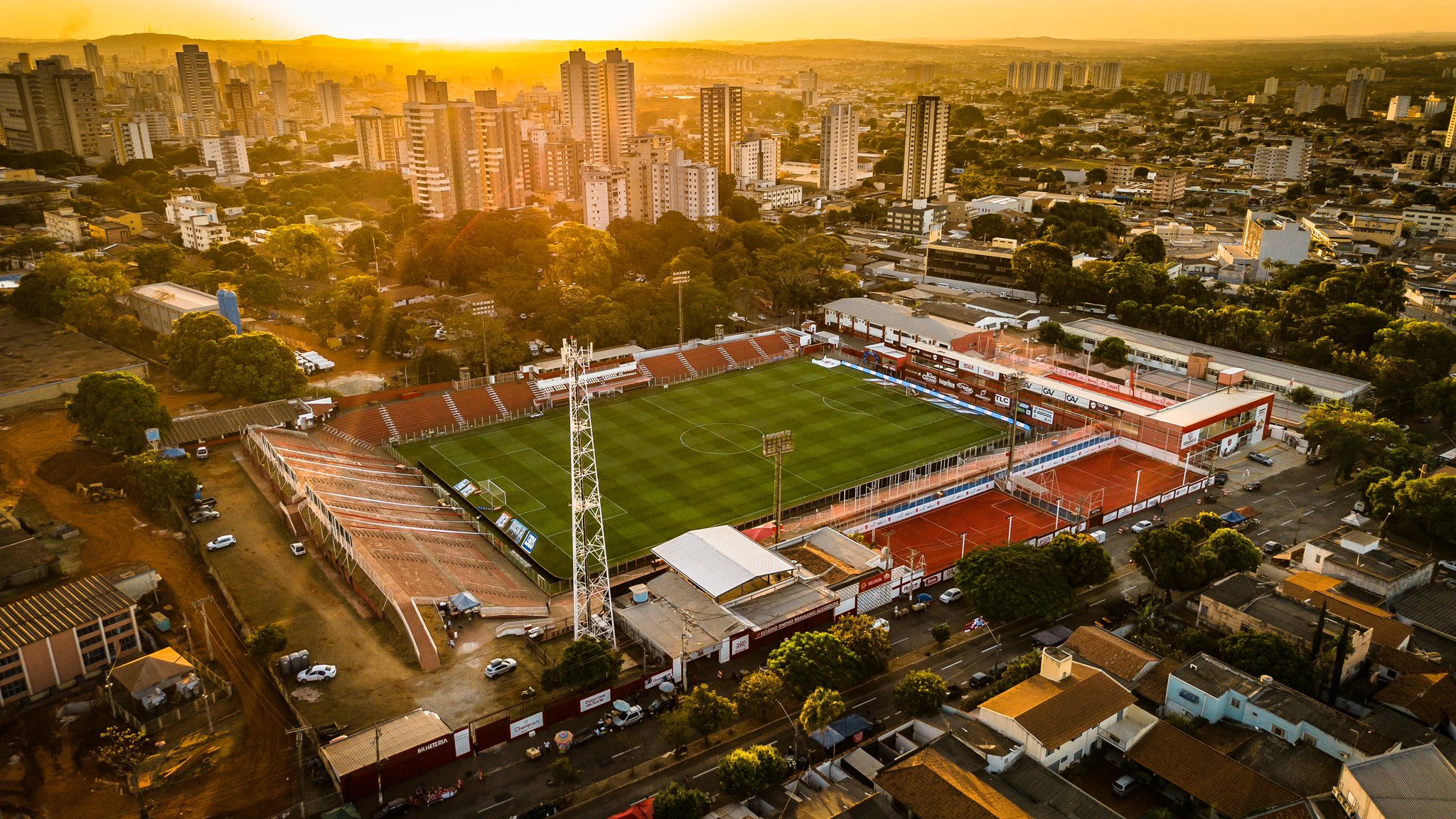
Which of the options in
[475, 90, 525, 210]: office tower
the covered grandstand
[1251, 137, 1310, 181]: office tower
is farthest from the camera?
[1251, 137, 1310, 181]: office tower

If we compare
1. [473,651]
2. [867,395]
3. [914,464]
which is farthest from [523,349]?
[473,651]

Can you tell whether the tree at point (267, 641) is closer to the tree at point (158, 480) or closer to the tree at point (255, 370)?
the tree at point (158, 480)

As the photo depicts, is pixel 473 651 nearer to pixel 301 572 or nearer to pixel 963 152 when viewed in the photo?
pixel 301 572

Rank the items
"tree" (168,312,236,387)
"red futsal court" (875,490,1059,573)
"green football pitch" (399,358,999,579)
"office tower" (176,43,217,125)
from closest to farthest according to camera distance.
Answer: "red futsal court" (875,490,1059,573)
"green football pitch" (399,358,999,579)
"tree" (168,312,236,387)
"office tower" (176,43,217,125)

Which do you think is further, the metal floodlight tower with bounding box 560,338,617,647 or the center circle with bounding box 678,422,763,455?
the center circle with bounding box 678,422,763,455

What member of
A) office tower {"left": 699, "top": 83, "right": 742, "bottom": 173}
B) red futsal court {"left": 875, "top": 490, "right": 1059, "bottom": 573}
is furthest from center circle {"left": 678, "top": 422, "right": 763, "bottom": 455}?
office tower {"left": 699, "top": 83, "right": 742, "bottom": 173}

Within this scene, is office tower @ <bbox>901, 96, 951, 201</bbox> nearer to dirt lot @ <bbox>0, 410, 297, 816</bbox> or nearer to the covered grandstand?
the covered grandstand
